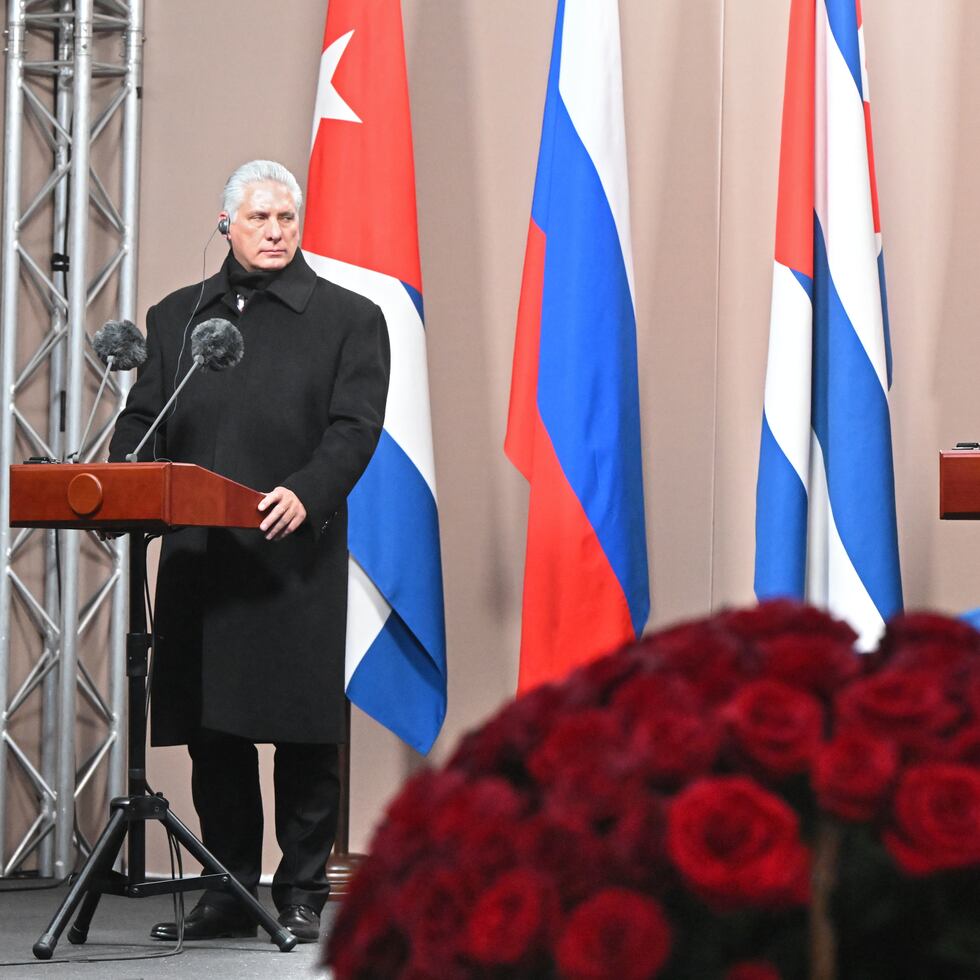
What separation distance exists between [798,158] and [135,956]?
2274 millimetres

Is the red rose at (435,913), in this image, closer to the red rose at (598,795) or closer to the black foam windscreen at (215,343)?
the red rose at (598,795)

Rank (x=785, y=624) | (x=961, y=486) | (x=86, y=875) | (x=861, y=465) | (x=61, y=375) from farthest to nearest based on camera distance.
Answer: (x=61, y=375), (x=861, y=465), (x=86, y=875), (x=961, y=486), (x=785, y=624)

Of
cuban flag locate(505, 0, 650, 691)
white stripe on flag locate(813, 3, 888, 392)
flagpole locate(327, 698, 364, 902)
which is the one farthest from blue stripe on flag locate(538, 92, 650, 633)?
flagpole locate(327, 698, 364, 902)

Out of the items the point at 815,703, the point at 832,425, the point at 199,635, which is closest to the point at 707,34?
the point at 832,425

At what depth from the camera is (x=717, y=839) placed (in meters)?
0.50

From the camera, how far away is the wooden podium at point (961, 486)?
2.56 meters

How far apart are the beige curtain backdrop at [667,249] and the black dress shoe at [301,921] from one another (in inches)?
43.8

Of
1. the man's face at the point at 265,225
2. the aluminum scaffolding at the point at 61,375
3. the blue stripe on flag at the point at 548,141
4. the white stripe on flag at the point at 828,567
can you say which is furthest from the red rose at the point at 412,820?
the aluminum scaffolding at the point at 61,375

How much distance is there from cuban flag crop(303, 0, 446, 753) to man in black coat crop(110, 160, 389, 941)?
62 cm

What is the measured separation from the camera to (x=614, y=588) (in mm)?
3668

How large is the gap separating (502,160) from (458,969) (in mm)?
3843

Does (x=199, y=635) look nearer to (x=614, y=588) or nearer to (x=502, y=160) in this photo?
(x=614, y=588)

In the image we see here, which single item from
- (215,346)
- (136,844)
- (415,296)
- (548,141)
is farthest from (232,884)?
(548,141)

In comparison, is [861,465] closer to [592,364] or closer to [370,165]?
[592,364]
